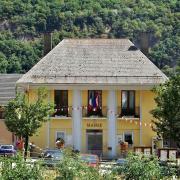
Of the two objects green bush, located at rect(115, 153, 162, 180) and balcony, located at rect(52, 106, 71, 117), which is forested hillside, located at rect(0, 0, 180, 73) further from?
green bush, located at rect(115, 153, 162, 180)

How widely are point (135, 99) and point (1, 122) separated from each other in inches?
535

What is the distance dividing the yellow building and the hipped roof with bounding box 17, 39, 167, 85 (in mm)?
70

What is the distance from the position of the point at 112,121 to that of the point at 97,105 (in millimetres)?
1572

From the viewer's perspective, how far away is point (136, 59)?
181ft

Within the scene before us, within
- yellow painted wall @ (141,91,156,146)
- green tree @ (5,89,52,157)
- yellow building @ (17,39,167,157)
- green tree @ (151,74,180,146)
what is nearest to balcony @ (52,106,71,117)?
yellow building @ (17,39,167,157)

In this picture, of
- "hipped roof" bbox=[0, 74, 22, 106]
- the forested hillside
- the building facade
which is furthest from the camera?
the forested hillside

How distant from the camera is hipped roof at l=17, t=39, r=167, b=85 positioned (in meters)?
52.5

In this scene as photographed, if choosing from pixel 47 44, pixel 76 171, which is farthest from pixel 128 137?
pixel 76 171

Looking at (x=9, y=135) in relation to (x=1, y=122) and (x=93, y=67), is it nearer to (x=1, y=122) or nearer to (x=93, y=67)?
(x=1, y=122)

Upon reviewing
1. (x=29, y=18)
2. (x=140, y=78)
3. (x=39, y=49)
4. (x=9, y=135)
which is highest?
(x=29, y=18)

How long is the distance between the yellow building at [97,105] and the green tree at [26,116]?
741 cm

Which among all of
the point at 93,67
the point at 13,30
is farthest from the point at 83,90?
the point at 13,30

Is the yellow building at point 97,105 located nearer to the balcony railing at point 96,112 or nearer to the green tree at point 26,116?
the balcony railing at point 96,112

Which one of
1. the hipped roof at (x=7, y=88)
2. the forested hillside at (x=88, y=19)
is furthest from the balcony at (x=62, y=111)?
the forested hillside at (x=88, y=19)
